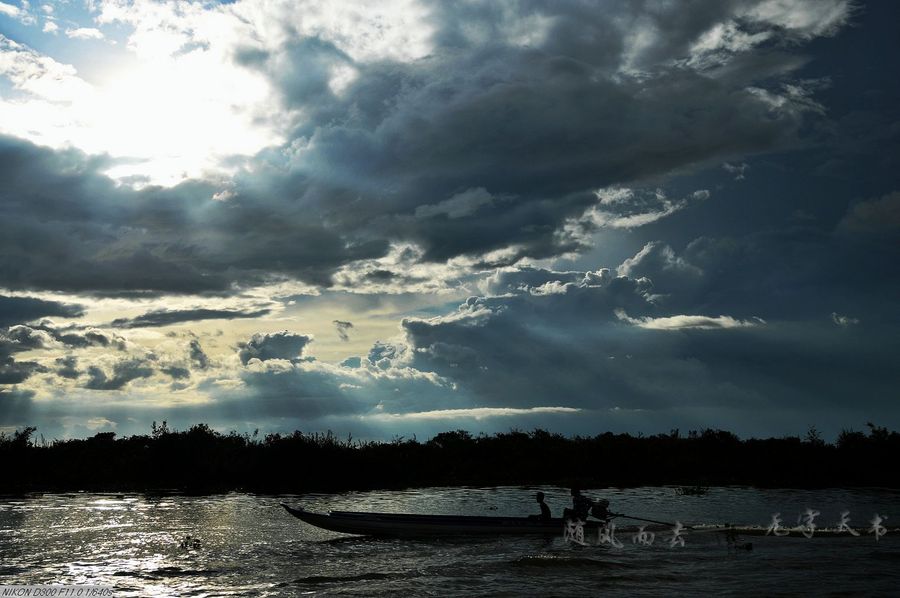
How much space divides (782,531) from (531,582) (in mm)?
16997

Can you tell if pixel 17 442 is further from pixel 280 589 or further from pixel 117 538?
pixel 280 589

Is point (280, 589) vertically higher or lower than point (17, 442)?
lower

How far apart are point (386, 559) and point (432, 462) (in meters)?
38.8

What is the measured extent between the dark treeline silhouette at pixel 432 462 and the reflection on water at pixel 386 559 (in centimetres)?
1557

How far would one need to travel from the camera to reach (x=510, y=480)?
66.1 m

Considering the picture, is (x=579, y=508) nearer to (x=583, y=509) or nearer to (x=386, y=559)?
(x=583, y=509)

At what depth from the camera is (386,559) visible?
101 ft

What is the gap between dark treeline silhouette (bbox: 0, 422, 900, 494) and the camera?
62.0 metres

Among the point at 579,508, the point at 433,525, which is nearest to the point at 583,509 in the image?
the point at 579,508

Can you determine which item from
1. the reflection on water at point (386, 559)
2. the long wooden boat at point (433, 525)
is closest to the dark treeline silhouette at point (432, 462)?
the reflection on water at point (386, 559)

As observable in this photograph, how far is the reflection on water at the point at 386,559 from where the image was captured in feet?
84.1

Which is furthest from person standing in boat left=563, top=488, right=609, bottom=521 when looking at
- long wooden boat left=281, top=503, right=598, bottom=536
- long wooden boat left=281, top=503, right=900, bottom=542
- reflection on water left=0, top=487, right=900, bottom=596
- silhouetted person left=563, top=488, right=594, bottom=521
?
reflection on water left=0, top=487, right=900, bottom=596

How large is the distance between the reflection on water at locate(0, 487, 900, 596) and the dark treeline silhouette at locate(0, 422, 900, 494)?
51.1 ft

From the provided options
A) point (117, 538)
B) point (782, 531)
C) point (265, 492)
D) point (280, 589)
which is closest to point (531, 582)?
point (280, 589)
